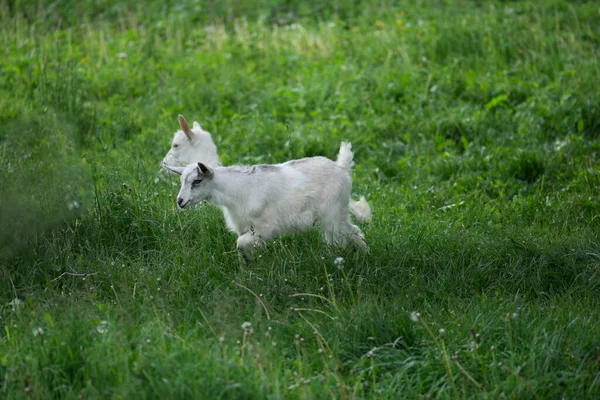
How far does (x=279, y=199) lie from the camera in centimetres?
638

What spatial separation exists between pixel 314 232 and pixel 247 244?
0.66 meters

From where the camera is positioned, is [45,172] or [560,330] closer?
[560,330]

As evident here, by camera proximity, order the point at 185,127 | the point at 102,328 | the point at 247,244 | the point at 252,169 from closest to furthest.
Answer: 1. the point at 102,328
2. the point at 247,244
3. the point at 252,169
4. the point at 185,127

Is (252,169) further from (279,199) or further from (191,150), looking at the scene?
(191,150)

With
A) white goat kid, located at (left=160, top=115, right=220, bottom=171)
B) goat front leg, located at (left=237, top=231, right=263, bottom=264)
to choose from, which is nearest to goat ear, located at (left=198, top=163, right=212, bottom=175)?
goat front leg, located at (left=237, top=231, right=263, bottom=264)

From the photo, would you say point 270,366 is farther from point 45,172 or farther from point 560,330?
point 45,172

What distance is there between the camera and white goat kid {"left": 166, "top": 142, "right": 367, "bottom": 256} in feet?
20.5

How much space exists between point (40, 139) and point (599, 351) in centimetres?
624

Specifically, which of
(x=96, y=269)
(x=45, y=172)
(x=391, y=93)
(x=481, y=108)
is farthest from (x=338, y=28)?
(x=96, y=269)

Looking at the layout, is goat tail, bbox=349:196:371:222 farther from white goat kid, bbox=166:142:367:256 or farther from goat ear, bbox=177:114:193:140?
goat ear, bbox=177:114:193:140

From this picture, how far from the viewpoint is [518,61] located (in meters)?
10.8

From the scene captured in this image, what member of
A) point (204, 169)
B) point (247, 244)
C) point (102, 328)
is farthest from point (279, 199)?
point (102, 328)

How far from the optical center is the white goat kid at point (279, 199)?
6.24 m

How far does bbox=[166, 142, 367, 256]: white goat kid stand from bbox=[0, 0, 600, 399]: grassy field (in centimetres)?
17
